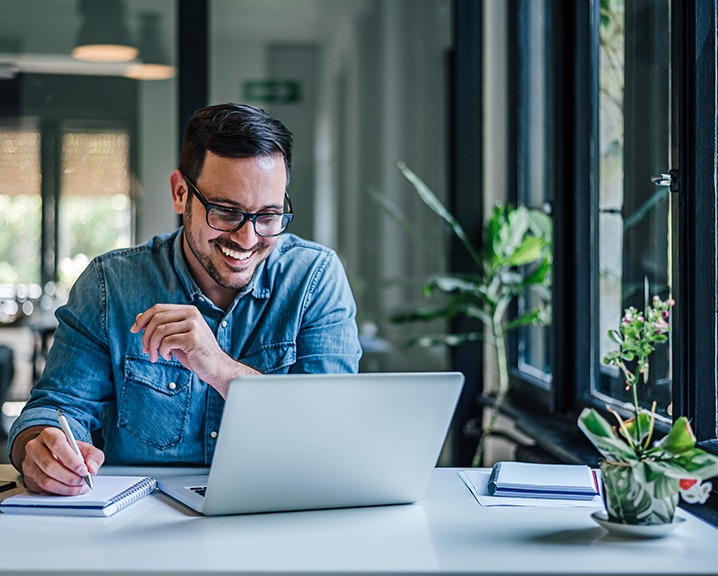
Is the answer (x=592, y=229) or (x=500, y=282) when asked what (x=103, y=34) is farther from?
(x=592, y=229)

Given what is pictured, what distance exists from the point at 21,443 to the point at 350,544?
27.9 inches

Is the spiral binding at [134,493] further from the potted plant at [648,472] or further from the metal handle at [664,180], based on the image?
the metal handle at [664,180]

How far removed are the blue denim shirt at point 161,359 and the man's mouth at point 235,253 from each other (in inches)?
3.5

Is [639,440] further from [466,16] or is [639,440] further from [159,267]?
[466,16]

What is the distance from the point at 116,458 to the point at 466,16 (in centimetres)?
266

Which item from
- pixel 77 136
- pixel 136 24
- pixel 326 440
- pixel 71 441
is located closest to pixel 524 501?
pixel 326 440

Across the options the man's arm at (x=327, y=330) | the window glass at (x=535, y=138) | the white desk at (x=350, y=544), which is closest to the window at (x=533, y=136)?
the window glass at (x=535, y=138)

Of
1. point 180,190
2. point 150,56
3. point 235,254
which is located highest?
point 150,56

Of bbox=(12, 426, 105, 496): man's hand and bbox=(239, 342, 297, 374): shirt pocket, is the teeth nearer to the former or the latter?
bbox=(239, 342, 297, 374): shirt pocket

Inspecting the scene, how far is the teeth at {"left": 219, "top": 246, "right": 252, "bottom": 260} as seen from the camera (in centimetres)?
206

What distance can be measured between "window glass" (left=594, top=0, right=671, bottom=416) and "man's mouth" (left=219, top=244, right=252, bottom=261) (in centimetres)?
92

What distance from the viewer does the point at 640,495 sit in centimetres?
143

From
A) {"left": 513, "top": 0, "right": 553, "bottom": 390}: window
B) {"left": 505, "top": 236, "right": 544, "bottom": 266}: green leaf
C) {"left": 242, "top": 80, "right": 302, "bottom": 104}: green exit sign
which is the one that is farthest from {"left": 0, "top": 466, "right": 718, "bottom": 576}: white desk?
{"left": 242, "top": 80, "right": 302, "bottom": 104}: green exit sign

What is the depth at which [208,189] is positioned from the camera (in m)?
2.06
